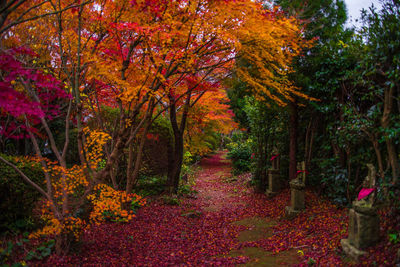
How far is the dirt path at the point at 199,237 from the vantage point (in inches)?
172

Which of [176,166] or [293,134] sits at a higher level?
[293,134]

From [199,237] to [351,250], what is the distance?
10.2 ft

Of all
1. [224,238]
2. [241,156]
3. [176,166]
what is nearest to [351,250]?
[224,238]

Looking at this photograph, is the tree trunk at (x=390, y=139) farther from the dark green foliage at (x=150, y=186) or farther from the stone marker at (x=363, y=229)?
the dark green foliage at (x=150, y=186)

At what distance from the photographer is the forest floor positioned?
409 centimetres

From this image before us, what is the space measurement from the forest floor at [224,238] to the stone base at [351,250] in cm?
11

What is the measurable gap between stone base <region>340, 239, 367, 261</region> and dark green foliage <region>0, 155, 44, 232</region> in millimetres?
5233

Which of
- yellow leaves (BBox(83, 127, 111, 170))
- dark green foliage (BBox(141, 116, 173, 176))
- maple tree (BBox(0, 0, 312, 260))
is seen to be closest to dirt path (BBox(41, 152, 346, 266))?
maple tree (BBox(0, 0, 312, 260))

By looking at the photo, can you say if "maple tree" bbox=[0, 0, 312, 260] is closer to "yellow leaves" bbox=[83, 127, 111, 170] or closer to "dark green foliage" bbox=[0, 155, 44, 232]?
"yellow leaves" bbox=[83, 127, 111, 170]

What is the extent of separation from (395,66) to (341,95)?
171cm

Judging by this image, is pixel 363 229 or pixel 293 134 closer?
pixel 363 229

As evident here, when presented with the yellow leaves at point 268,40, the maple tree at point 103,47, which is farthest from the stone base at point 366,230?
the maple tree at point 103,47

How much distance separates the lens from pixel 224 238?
18.6 feet

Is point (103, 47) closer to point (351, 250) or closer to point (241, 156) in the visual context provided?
point (351, 250)
